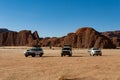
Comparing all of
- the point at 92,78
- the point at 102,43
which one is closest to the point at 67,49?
the point at 92,78

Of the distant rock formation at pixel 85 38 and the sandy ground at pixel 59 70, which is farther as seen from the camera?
the distant rock formation at pixel 85 38

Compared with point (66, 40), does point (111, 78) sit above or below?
below

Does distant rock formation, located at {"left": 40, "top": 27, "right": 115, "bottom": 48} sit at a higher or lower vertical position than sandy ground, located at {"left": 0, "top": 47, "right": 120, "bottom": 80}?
higher

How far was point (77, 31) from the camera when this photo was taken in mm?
178500

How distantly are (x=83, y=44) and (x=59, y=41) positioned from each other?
21.1 m

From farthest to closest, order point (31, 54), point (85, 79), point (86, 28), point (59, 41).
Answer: point (59, 41) → point (86, 28) → point (31, 54) → point (85, 79)

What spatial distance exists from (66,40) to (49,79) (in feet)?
519

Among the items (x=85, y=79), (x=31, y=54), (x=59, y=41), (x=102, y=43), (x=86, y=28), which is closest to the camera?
(x=85, y=79)

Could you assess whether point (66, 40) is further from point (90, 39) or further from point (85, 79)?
point (85, 79)

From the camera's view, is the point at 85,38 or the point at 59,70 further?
the point at 85,38

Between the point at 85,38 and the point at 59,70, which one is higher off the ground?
the point at 85,38

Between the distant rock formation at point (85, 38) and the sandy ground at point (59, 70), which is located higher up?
the distant rock formation at point (85, 38)

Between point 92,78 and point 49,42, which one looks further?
point 49,42

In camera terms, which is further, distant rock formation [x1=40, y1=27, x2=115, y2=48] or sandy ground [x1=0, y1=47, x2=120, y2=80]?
distant rock formation [x1=40, y1=27, x2=115, y2=48]
